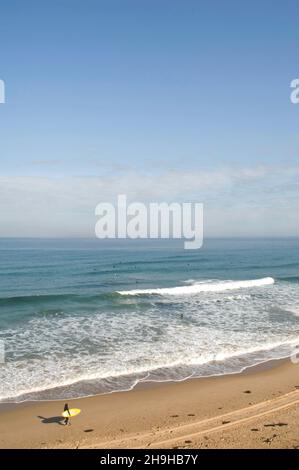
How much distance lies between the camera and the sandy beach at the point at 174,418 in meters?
10.7

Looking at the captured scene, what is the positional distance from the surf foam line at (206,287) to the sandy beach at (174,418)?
19.6 meters

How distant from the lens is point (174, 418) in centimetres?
1232

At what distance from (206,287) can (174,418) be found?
26148 mm

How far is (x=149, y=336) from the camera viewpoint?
70.2 feet

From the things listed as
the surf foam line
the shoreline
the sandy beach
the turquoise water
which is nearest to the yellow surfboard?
the sandy beach

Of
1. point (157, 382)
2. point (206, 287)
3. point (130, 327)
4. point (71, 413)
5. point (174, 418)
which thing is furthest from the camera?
point (206, 287)

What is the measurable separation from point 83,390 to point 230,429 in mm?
5786

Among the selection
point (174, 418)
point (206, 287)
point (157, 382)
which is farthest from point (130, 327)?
point (206, 287)

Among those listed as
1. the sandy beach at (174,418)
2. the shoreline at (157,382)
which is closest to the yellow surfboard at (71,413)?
the sandy beach at (174,418)

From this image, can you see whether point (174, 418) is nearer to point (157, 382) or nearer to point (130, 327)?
point (157, 382)

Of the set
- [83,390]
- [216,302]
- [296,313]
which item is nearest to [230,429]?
[83,390]

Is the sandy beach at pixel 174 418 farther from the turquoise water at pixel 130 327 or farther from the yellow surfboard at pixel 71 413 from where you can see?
the turquoise water at pixel 130 327
